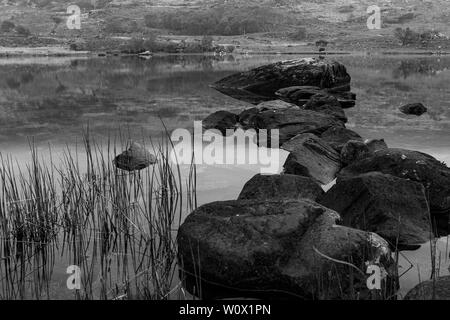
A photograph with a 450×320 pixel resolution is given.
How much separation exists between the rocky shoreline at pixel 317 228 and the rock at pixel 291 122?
12.4 feet

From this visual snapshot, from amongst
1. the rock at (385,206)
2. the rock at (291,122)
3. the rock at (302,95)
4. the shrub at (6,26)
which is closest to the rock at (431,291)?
the rock at (385,206)

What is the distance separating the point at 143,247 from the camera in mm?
7445

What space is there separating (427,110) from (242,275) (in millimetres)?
17785

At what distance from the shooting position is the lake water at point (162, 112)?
11.5m

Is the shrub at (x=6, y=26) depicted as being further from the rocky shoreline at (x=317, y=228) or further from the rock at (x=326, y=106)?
the rocky shoreline at (x=317, y=228)

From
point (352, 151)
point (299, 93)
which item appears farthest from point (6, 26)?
point (352, 151)

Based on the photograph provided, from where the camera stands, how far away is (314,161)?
457 inches

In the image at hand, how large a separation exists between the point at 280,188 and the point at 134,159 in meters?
3.51

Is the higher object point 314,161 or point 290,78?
point 290,78

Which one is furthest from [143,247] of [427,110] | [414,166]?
[427,110]

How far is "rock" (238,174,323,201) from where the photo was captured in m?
8.81

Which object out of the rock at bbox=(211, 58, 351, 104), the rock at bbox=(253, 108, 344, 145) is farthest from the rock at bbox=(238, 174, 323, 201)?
the rock at bbox=(211, 58, 351, 104)

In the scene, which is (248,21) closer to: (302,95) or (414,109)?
(302,95)
